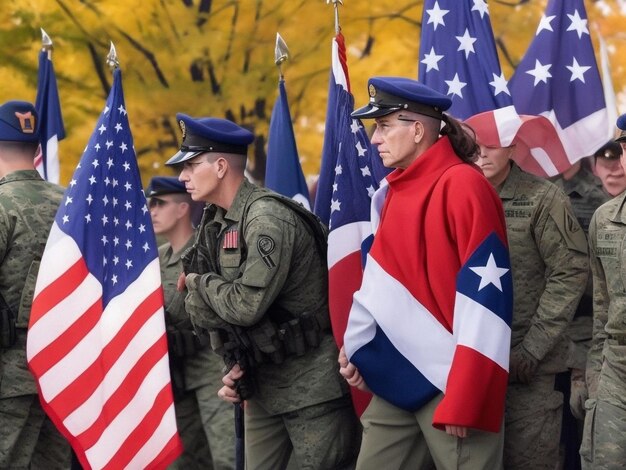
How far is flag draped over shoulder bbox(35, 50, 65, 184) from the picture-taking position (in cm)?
978

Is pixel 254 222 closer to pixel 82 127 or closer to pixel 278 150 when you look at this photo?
pixel 278 150

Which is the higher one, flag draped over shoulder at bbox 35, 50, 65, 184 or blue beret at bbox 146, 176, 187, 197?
flag draped over shoulder at bbox 35, 50, 65, 184

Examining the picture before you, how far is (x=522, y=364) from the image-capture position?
21.0ft

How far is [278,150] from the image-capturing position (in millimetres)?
8414

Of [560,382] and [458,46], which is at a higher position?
[458,46]

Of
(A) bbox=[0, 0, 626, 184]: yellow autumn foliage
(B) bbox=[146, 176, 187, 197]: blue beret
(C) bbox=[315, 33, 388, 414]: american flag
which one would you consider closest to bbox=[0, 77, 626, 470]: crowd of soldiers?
(C) bbox=[315, 33, 388, 414]: american flag

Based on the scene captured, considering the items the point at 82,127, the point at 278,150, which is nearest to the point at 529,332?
the point at 278,150

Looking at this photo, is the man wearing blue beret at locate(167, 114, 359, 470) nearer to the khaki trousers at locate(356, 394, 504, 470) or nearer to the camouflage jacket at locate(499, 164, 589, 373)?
the khaki trousers at locate(356, 394, 504, 470)

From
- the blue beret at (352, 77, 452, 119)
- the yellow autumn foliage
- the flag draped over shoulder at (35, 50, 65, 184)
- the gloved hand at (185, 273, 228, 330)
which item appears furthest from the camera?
the yellow autumn foliage

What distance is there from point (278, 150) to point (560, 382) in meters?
2.38

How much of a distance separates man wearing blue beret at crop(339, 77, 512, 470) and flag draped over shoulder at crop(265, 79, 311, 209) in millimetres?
2618

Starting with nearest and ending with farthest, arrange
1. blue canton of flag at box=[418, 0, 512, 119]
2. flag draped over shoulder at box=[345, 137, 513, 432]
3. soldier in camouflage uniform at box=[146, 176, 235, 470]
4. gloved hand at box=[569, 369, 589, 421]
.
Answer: flag draped over shoulder at box=[345, 137, 513, 432] → gloved hand at box=[569, 369, 589, 421] → blue canton of flag at box=[418, 0, 512, 119] → soldier in camouflage uniform at box=[146, 176, 235, 470]

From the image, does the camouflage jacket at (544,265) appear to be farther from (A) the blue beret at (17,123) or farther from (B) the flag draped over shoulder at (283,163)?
(A) the blue beret at (17,123)

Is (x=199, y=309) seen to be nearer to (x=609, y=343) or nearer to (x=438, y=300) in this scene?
(x=438, y=300)
